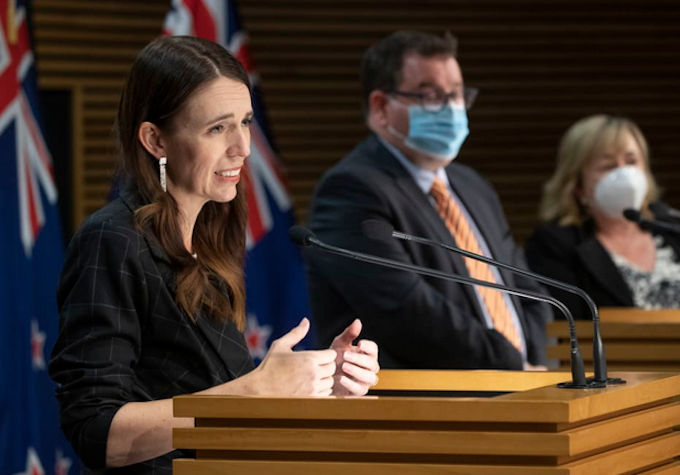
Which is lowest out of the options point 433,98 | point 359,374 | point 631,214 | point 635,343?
point 635,343

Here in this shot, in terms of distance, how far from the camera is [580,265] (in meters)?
5.02

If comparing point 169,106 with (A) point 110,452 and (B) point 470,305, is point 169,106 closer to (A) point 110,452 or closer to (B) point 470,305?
(A) point 110,452

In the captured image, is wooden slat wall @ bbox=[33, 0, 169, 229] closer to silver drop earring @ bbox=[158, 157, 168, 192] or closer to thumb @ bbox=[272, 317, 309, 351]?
silver drop earring @ bbox=[158, 157, 168, 192]

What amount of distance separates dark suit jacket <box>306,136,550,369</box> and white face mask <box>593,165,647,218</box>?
926 millimetres

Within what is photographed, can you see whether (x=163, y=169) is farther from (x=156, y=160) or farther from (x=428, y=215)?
(x=428, y=215)

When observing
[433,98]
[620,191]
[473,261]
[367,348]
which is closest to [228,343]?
[367,348]

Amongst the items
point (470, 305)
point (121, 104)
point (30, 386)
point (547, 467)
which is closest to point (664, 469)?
point (547, 467)

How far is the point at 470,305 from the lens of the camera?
4070mm

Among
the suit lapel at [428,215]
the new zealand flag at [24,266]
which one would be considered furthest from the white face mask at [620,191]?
the new zealand flag at [24,266]

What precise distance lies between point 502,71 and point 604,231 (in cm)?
269

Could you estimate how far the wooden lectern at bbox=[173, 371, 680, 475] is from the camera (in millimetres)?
1892

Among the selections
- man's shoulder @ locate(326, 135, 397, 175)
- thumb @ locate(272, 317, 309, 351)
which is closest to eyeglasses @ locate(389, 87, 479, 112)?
man's shoulder @ locate(326, 135, 397, 175)

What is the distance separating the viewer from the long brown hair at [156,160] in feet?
8.16

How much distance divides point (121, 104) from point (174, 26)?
2.72m
